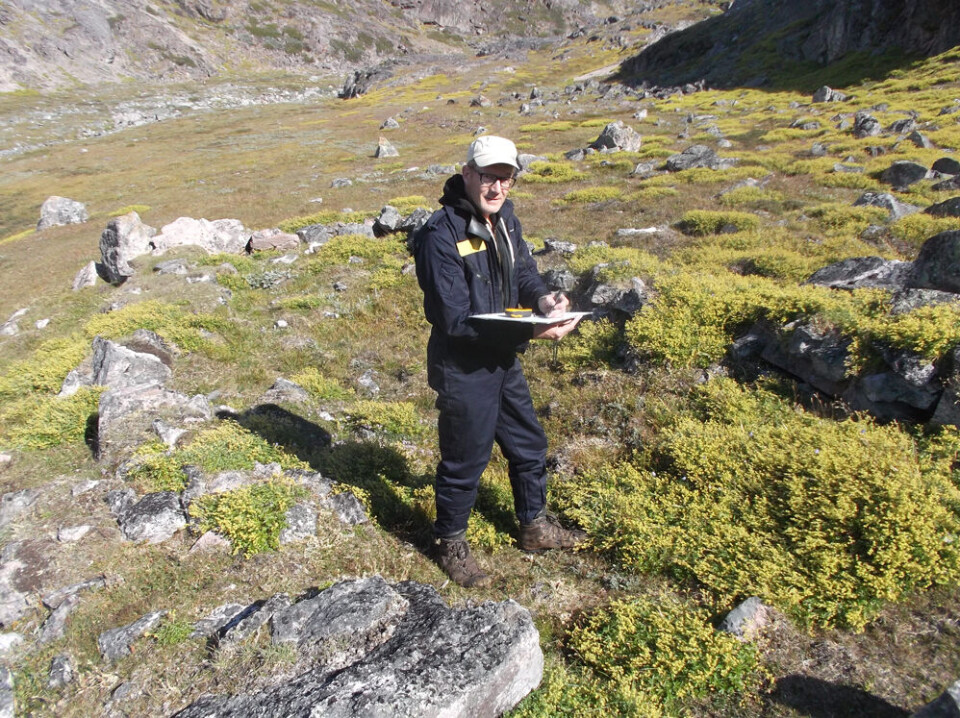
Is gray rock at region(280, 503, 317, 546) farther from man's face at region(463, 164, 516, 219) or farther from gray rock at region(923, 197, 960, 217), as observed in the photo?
gray rock at region(923, 197, 960, 217)

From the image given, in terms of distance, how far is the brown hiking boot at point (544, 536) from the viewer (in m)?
4.74

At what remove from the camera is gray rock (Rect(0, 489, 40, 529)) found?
504 centimetres

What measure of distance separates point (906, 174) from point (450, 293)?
17972mm

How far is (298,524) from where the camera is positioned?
4777mm

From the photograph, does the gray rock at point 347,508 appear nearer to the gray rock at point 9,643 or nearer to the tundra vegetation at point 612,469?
the tundra vegetation at point 612,469

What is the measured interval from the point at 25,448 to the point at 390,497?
5.01m

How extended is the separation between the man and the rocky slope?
12262 centimetres

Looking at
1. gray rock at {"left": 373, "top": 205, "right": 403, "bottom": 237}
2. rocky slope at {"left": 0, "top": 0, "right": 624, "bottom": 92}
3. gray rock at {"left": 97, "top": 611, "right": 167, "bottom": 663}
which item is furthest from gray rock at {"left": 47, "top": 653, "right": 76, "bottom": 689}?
rocky slope at {"left": 0, "top": 0, "right": 624, "bottom": 92}

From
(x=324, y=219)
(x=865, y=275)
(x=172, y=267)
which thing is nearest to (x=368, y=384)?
(x=865, y=275)

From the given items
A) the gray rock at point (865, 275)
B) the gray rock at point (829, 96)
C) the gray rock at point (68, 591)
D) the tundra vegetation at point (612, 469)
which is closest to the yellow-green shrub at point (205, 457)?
the tundra vegetation at point (612, 469)

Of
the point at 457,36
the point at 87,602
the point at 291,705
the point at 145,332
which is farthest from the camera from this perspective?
the point at 457,36

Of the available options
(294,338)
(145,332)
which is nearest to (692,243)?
(294,338)

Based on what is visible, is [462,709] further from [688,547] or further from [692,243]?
[692,243]

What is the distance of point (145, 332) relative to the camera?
358 inches
